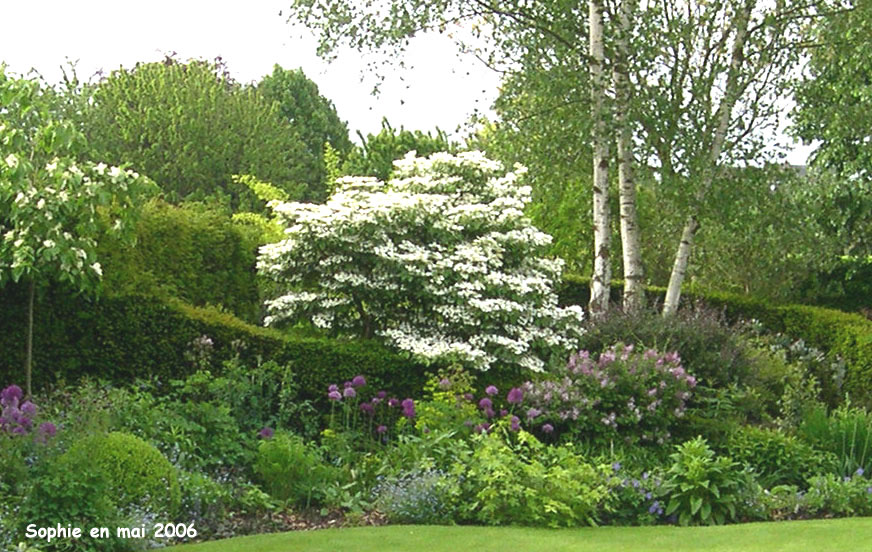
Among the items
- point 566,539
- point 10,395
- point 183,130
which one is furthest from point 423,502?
point 183,130

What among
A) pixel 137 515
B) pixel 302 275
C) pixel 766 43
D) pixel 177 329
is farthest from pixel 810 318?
pixel 137 515

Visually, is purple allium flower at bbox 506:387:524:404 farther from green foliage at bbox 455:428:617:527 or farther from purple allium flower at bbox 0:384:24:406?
purple allium flower at bbox 0:384:24:406

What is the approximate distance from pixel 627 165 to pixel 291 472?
A: 766 cm

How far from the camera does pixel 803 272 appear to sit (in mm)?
17719

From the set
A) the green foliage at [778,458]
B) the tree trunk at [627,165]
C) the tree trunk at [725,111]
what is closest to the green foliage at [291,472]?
the green foliage at [778,458]

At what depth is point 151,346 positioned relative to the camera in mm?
10109

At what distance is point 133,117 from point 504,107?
→ 464 inches

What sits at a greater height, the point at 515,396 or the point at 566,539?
the point at 515,396

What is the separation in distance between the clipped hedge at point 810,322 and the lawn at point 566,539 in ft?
21.8

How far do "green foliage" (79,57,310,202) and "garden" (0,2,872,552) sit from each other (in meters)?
9.02

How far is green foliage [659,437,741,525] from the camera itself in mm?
7539

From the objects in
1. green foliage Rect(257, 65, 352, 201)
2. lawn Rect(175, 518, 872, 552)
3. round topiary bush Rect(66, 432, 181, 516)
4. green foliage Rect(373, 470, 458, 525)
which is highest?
green foliage Rect(257, 65, 352, 201)

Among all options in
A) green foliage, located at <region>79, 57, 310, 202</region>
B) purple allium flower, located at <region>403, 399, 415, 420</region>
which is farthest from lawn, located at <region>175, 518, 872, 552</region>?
green foliage, located at <region>79, 57, 310, 202</region>

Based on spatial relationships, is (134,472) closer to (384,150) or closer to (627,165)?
(627,165)
